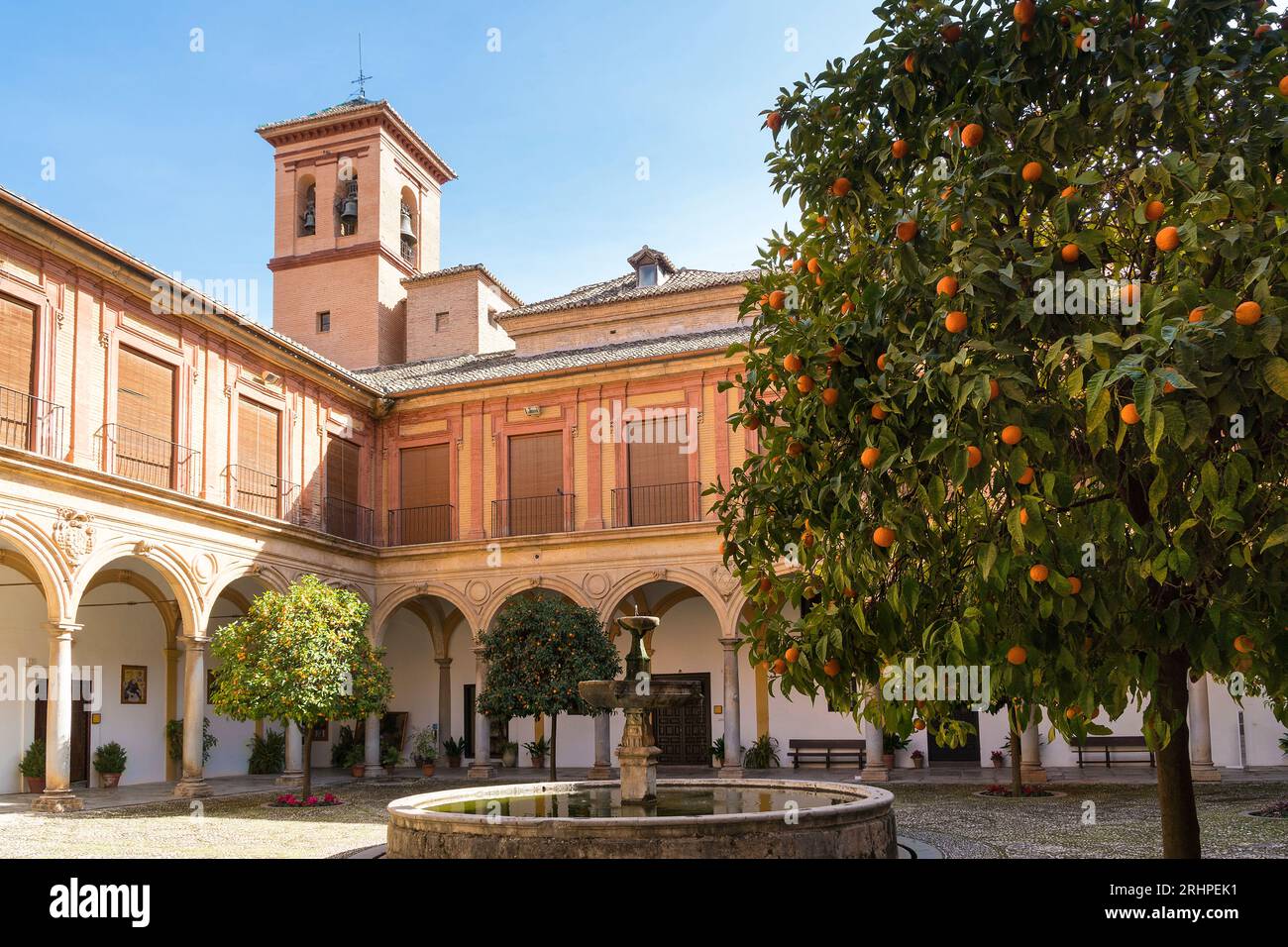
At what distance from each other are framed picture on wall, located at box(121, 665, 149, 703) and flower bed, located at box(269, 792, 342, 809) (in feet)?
15.1

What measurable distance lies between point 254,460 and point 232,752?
6345 millimetres

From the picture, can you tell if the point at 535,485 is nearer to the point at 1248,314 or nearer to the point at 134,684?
the point at 134,684

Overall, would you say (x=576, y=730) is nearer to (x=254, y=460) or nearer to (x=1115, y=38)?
(x=254, y=460)

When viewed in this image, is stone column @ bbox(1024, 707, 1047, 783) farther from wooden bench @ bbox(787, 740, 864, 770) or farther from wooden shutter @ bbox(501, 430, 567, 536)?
wooden shutter @ bbox(501, 430, 567, 536)

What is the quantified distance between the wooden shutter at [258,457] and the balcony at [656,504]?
5.96 meters

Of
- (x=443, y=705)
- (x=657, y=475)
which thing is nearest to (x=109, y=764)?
(x=443, y=705)

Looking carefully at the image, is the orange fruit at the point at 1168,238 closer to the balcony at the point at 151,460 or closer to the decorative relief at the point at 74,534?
the decorative relief at the point at 74,534

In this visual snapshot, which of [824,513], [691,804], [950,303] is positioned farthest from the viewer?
[691,804]

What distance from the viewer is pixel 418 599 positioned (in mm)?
24125

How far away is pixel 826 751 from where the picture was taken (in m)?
22.2

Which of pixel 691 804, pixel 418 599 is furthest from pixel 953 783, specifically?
pixel 418 599

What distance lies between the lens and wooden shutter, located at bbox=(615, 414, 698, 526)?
68.5 ft

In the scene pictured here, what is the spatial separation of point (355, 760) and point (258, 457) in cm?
649
